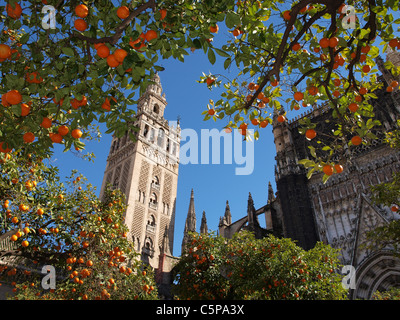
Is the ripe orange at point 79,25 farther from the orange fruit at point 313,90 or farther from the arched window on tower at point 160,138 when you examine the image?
the arched window on tower at point 160,138

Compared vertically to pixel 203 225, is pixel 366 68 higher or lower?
lower

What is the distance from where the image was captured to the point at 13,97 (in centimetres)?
284

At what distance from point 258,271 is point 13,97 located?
383 inches

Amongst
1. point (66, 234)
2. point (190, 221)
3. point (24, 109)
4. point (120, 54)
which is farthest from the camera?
point (190, 221)

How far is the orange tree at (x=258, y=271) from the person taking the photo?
Answer: 355 inches

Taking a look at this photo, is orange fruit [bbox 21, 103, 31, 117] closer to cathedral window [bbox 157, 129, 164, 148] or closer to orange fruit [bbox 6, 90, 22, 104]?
orange fruit [bbox 6, 90, 22, 104]

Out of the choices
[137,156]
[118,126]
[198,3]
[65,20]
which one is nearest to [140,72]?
[118,126]

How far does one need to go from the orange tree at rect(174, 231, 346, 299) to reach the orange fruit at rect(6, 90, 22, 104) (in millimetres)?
8064

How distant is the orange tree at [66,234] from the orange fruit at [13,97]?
10.2 feet

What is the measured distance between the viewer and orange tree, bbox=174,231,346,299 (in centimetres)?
902

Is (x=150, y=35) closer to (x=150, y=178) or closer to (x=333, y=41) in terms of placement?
(x=333, y=41)

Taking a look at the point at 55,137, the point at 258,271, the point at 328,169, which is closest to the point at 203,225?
the point at 258,271

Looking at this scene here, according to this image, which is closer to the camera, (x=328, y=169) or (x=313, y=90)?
(x=328, y=169)
